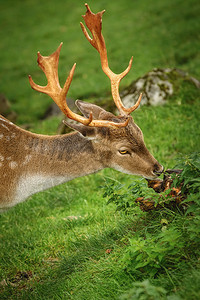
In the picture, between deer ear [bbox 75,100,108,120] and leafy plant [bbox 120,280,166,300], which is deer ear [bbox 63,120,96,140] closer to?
deer ear [bbox 75,100,108,120]

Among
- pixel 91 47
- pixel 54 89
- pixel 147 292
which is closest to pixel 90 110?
pixel 54 89

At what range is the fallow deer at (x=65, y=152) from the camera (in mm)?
3457

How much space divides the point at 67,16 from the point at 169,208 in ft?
49.3

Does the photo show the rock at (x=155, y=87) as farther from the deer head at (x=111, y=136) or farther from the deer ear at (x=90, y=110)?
the deer head at (x=111, y=136)

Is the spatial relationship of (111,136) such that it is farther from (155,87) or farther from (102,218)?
(155,87)

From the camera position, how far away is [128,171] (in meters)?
3.58

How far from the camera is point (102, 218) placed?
4137mm

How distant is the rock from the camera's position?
6086 mm

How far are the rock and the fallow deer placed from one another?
8.04 ft

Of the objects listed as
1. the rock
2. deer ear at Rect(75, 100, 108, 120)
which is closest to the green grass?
the rock

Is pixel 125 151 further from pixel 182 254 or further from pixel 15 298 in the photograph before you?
pixel 15 298

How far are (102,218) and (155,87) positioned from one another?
2878 millimetres

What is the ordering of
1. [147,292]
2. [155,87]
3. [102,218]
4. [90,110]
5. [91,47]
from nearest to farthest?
[147,292] → [90,110] → [102,218] → [155,87] → [91,47]

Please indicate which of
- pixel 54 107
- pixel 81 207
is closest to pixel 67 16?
pixel 54 107
